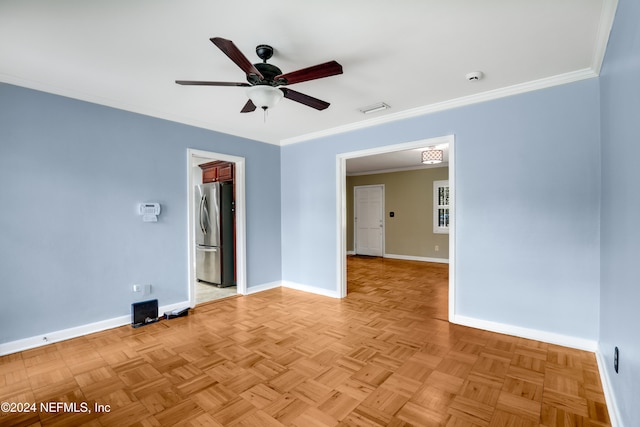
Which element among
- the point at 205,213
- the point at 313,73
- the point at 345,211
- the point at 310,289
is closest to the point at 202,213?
the point at 205,213

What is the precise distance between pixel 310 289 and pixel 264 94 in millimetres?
3232

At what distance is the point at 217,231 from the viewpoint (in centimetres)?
486

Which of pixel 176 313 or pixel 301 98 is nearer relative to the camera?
pixel 301 98

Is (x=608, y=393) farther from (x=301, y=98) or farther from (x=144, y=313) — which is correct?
(x=144, y=313)

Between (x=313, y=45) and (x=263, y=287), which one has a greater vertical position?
(x=313, y=45)

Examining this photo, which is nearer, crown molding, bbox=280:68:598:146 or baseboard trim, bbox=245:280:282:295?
crown molding, bbox=280:68:598:146

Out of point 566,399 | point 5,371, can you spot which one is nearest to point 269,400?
point 566,399

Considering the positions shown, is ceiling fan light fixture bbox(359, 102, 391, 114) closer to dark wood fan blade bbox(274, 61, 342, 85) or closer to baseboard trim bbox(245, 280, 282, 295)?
dark wood fan blade bbox(274, 61, 342, 85)

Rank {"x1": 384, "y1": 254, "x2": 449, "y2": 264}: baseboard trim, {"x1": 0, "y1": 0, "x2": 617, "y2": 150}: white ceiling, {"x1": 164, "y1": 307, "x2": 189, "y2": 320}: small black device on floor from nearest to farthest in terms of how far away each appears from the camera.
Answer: {"x1": 0, "y1": 0, "x2": 617, "y2": 150}: white ceiling < {"x1": 164, "y1": 307, "x2": 189, "y2": 320}: small black device on floor < {"x1": 384, "y1": 254, "x2": 449, "y2": 264}: baseboard trim

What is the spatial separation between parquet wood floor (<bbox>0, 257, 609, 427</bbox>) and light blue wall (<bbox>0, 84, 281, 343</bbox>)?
40 centimetres

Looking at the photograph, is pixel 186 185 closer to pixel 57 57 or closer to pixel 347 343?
pixel 57 57

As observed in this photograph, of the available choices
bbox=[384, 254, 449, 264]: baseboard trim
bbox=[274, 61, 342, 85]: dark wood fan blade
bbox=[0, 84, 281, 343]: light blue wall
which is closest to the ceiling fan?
bbox=[274, 61, 342, 85]: dark wood fan blade

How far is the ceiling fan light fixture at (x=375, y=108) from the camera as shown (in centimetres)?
334

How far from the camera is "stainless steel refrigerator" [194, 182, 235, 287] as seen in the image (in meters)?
4.84
